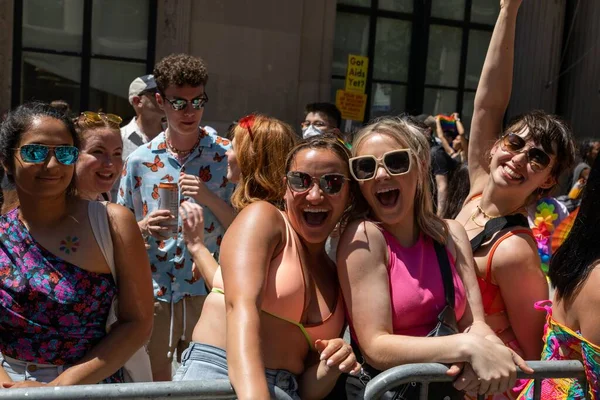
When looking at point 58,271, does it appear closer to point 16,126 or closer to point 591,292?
point 16,126

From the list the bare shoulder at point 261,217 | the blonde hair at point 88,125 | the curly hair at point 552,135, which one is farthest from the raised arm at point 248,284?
the blonde hair at point 88,125

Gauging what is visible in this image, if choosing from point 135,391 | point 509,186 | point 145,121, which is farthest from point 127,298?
point 145,121

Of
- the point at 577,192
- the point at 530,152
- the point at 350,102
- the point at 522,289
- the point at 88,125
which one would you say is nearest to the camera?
the point at 522,289

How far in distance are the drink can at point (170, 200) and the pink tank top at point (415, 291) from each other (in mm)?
1451

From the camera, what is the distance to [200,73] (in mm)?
4805

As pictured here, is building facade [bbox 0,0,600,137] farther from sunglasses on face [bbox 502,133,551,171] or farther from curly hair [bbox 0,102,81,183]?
sunglasses on face [bbox 502,133,551,171]

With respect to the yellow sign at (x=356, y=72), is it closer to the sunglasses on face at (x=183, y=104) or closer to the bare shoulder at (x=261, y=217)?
the sunglasses on face at (x=183, y=104)

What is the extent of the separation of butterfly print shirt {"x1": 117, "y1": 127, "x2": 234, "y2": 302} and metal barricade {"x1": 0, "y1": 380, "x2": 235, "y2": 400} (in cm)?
213

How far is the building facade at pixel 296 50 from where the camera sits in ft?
32.2

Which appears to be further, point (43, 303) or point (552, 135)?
point (552, 135)

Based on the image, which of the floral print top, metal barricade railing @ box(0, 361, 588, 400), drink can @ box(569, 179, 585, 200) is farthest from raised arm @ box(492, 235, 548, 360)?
drink can @ box(569, 179, 585, 200)

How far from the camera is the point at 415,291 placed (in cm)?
278

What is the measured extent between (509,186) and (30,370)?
2.00 m

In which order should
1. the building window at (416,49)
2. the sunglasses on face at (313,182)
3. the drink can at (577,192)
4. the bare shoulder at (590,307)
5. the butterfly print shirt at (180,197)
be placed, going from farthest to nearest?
the building window at (416,49) → the drink can at (577,192) → the butterfly print shirt at (180,197) → the bare shoulder at (590,307) → the sunglasses on face at (313,182)
